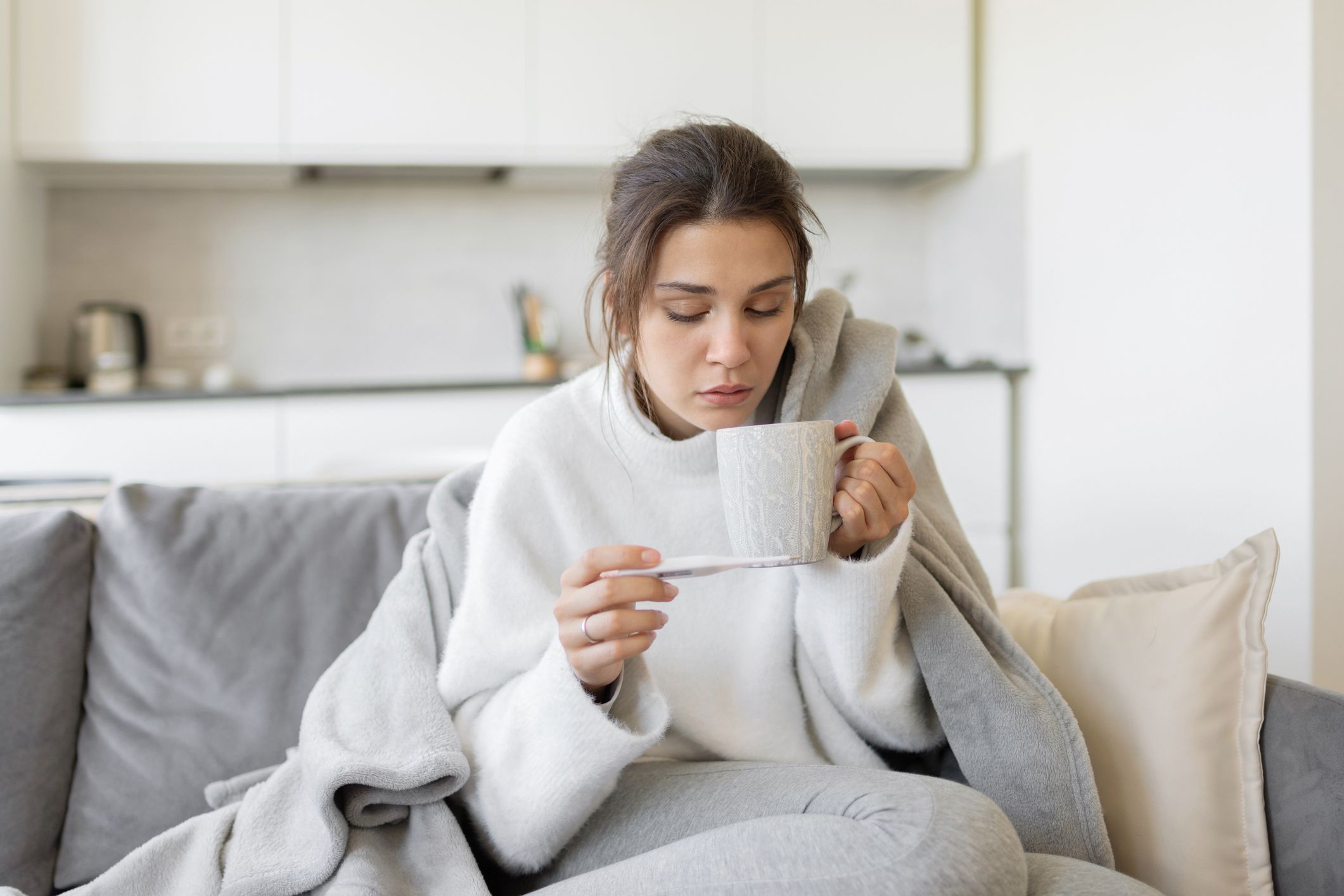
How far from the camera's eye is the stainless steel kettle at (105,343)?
320 centimetres

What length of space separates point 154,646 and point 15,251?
2288 mm

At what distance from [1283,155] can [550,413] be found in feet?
5.39

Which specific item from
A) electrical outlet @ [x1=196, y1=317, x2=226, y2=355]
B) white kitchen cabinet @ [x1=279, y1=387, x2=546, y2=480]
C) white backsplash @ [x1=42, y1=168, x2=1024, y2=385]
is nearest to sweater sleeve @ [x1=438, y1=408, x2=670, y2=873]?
white kitchen cabinet @ [x1=279, y1=387, x2=546, y2=480]

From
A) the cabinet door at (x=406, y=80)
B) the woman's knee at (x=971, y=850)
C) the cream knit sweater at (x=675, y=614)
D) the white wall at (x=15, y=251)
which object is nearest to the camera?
the woman's knee at (x=971, y=850)

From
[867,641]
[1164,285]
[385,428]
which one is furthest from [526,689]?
[385,428]

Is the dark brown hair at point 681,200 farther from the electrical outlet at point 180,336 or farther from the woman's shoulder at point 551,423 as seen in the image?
the electrical outlet at point 180,336

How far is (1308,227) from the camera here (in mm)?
2014

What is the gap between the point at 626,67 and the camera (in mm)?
3264

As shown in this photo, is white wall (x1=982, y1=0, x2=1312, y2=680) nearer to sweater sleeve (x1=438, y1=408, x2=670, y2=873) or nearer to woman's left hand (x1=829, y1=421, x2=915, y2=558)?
woman's left hand (x1=829, y1=421, x2=915, y2=558)

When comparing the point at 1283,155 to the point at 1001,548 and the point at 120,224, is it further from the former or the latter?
the point at 120,224

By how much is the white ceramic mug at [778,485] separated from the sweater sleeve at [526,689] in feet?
0.69

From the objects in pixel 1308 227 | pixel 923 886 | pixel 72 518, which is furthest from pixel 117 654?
pixel 1308 227

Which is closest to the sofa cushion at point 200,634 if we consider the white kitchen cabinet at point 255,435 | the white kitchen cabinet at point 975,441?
the white kitchen cabinet at point 255,435

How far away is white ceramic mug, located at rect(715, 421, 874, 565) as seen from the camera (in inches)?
34.6
